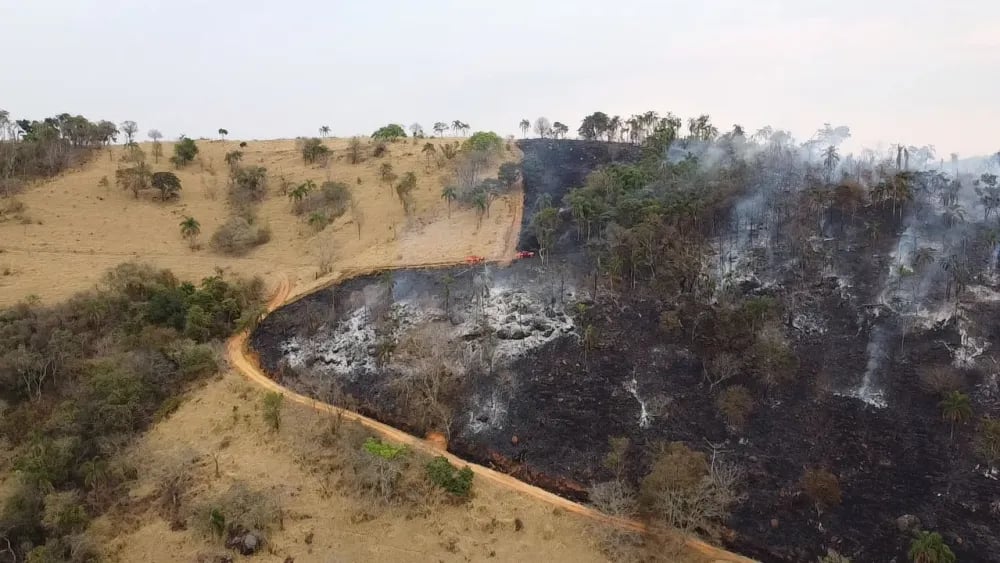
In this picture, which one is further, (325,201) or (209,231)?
(325,201)

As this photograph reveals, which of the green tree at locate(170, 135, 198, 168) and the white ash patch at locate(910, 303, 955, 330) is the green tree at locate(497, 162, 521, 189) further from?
the green tree at locate(170, 135, 198, 168)

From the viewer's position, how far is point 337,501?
28625 millimetres

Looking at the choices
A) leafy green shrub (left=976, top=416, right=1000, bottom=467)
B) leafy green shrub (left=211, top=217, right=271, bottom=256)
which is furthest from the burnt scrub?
leafy green shrub (left=211, top=217, right=271, bottom=256)

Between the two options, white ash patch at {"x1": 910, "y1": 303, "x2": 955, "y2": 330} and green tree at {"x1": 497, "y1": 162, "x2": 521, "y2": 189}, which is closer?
white ash patch at {"x1": 910, "y1": 303, "x2": 955, "y2": 330}

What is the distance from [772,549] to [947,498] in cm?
784

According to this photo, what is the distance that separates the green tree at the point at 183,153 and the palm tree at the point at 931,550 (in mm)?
70875

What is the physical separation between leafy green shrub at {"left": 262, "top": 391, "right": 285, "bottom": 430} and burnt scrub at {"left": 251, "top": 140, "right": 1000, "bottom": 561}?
2389 mm

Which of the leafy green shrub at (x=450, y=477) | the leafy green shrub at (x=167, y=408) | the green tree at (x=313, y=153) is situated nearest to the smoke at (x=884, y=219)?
the leafy green shrub at (x=450, y=477)

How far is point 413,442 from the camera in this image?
3170cm

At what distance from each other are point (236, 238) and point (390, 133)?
29.8m

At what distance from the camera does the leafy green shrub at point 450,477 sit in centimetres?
2834

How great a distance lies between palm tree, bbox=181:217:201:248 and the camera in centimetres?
5316

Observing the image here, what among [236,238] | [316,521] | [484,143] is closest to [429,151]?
[484,143]

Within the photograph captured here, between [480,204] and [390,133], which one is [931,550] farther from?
[390,133]
